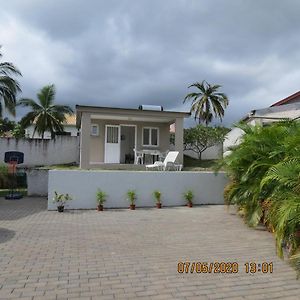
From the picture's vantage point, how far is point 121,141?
70.0 ft

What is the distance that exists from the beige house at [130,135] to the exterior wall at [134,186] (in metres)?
5.23

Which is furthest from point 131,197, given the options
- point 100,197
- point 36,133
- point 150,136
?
point 36,133

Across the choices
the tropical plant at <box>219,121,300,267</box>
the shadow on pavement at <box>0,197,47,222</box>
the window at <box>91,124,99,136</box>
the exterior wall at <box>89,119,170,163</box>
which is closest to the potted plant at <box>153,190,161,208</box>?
the tropical plant at <box>219,121,300,267</box>

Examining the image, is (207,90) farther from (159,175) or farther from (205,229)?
(205,229)

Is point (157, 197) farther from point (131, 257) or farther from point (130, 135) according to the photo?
point (130, 135)

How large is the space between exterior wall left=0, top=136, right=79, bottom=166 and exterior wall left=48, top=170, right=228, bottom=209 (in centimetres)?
1286

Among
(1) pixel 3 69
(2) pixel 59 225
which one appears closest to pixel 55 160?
(1) pixel 3 69

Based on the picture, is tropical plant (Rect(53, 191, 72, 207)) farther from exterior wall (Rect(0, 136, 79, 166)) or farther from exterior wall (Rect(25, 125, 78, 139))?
exterior wall (Rect(25, 125, 78, 139))

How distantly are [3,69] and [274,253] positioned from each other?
2400 centimetres

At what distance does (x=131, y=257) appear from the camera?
591 cm

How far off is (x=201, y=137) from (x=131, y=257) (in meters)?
20.7

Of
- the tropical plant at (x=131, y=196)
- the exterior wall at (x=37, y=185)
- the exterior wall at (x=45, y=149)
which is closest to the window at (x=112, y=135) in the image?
the exterior wall at (x=45, y=149)

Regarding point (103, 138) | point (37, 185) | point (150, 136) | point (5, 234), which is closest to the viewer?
point (5, 234)

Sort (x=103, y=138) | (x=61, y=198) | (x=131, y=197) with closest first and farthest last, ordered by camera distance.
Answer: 1. (x=61, y=198)
2. (x=131, y=197)
3. (x=103, y=138)
